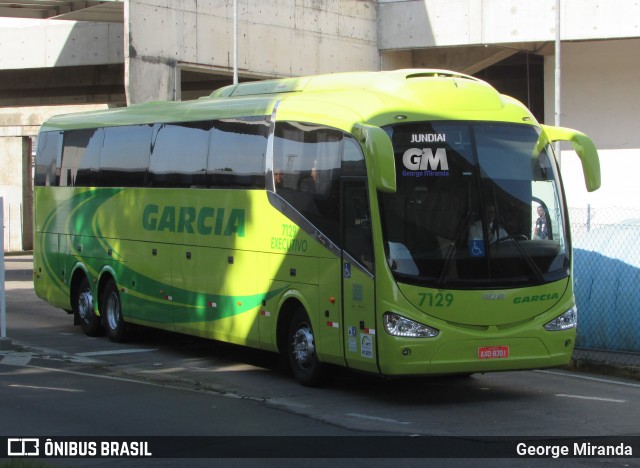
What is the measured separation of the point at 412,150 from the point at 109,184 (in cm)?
759

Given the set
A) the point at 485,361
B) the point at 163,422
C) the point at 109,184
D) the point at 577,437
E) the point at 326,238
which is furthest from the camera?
the point at 109,184

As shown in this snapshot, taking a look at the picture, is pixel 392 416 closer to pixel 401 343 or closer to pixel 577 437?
pixel 401 343

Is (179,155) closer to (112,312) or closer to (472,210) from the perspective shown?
(112,312)

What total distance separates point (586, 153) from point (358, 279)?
3.20 metres

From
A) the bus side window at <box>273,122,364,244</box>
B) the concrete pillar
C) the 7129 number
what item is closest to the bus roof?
the bus side window at <box>273,122,364,244</box>

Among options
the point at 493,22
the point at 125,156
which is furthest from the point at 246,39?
the point at 125,156

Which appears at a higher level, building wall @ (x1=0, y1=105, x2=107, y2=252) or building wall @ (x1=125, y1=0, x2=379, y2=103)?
building wall @ (x1=125, y1=0, x2=379, y2=103)

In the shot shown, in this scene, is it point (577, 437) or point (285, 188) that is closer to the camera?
point (577, 437)

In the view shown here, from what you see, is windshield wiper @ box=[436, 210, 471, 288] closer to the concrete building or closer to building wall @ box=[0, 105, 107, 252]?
the concrete building

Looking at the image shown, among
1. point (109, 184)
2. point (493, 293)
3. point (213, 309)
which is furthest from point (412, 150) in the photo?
point (109, 184)

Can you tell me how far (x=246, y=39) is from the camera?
107 feet

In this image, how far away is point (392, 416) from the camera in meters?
11.2

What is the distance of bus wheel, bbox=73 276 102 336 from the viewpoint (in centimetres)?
1869

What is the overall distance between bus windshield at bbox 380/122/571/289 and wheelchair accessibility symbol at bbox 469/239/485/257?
1 cm
